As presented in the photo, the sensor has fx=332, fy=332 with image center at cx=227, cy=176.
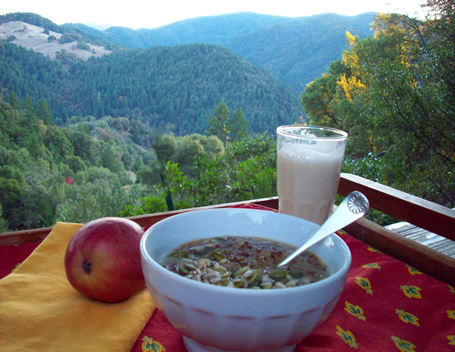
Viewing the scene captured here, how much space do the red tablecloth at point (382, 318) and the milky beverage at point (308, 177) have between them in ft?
0.46

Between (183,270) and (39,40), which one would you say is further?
(39,40)

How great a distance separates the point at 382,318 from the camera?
0.43 metres

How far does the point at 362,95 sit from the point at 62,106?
5670mm

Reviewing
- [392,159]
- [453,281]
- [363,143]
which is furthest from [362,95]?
[453,281]

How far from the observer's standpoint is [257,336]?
0.29 meters

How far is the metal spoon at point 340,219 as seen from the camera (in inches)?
15.5

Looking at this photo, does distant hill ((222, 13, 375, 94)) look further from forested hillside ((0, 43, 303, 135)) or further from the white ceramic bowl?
the white ceramic bowl

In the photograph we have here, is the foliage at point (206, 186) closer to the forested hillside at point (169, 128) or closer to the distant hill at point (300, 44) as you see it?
the forested hillside at point (169, 128)

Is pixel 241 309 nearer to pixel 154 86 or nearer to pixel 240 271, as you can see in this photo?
pixel 240 271

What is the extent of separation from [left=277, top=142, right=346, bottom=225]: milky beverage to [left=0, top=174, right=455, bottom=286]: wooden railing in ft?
0.28

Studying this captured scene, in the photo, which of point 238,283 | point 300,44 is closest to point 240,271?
point 238,283

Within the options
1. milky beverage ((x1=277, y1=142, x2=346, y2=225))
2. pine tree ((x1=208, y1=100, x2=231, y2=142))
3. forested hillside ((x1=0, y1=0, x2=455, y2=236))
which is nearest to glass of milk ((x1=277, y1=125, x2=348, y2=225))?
milky beverage ((x1=277, y1=142, x2=346, y2=225))

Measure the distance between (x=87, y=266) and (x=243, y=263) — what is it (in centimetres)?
23

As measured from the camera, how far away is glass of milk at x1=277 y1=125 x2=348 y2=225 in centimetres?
62
